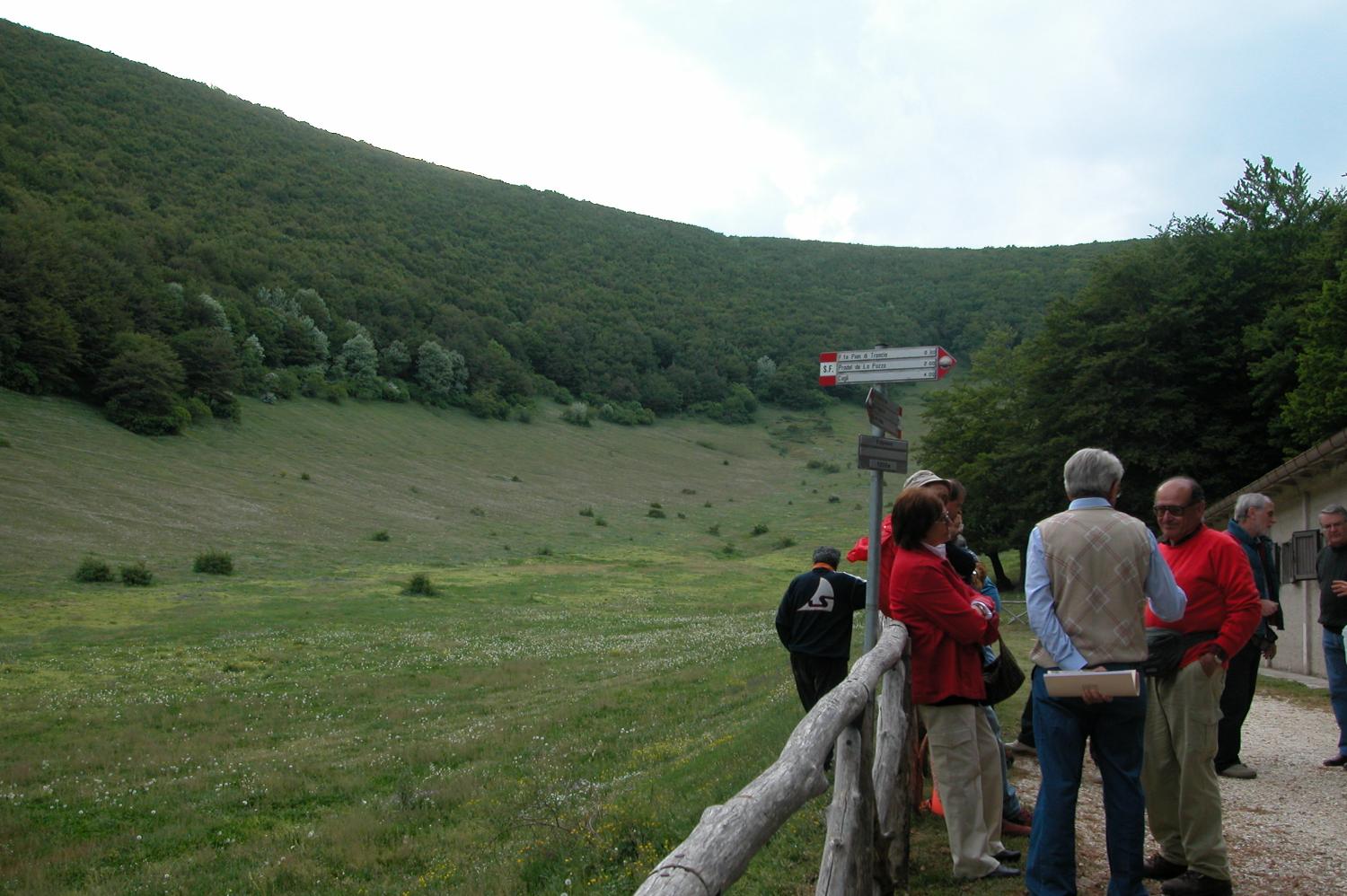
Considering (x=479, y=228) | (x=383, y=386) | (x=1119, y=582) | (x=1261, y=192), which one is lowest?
(x=1119, y=582)

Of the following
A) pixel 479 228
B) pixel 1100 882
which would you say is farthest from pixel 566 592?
pixel 479 228

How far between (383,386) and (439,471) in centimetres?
1842

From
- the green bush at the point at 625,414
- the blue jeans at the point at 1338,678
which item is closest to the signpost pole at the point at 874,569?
the blue jeans at the point at 1338,678

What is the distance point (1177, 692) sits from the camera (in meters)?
4.95

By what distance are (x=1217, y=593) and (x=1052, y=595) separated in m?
1.42

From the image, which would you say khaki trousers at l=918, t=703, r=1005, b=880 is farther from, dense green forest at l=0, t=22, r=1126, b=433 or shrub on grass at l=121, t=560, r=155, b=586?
dense green forest at l=0, t=22, r=1126, b=433

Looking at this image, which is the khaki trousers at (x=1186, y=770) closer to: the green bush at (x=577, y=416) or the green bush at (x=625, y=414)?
the green bush at (x=577, y=416)

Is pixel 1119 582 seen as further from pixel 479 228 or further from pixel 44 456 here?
pixel 479 228

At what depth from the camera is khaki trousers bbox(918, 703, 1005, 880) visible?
15.5 feet

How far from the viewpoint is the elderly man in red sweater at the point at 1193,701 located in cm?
465

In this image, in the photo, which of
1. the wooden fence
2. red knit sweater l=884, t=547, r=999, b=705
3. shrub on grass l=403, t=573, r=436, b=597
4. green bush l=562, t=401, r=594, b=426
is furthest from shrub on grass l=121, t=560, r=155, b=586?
green bush l=562, t=401, r=594, b=426

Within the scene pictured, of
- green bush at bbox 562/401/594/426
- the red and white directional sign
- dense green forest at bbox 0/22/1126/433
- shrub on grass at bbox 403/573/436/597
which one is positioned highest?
dense green forest at bbox 0/22/1126/433

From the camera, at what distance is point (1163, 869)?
495 cm

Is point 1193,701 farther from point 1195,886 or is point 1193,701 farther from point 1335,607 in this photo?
point 1335,607
